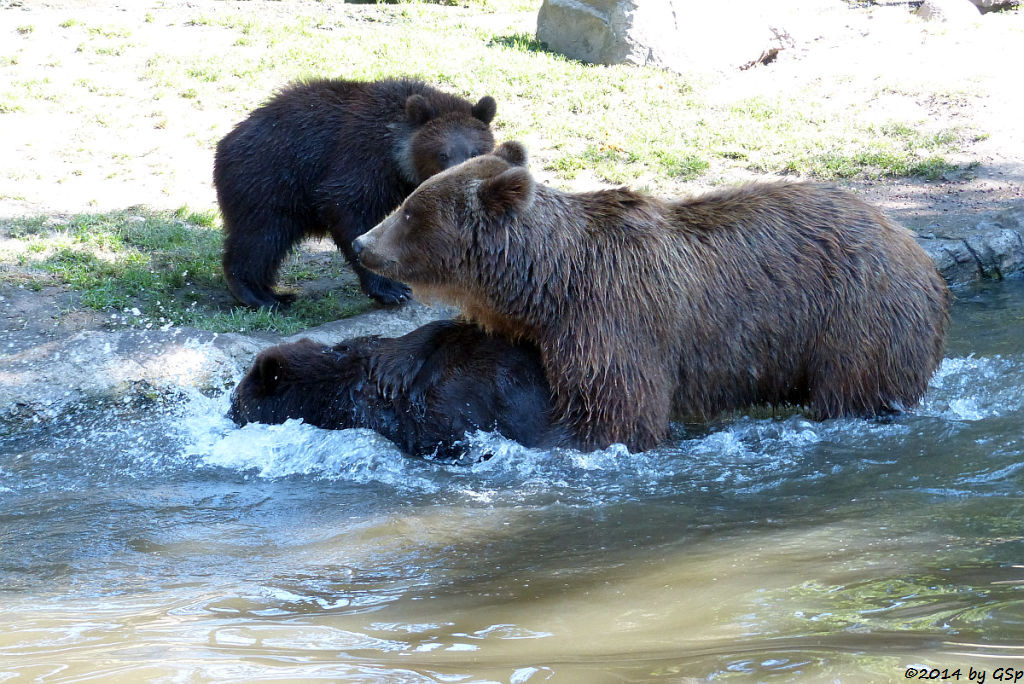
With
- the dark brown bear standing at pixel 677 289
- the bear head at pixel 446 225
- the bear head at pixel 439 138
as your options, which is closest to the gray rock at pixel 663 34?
the bear head at pixel 439 138

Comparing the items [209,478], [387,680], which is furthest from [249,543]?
[387,680]

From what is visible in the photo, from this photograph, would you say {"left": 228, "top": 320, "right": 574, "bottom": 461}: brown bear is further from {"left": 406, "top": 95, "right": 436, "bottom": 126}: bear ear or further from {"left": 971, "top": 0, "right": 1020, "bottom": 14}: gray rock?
{"left": 971, "top": 0, "right": 1020, "bottom": 14}: gray rock

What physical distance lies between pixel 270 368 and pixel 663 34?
10.5 meters

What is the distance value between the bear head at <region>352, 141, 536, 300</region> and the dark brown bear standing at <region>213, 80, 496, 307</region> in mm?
2364

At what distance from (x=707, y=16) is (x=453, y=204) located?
10565 millimetres

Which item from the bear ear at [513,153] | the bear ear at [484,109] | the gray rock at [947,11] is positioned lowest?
the bear ear at [513,153]

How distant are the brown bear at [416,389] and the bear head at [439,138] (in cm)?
224

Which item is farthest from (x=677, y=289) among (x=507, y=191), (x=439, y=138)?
(x=439, y=138)

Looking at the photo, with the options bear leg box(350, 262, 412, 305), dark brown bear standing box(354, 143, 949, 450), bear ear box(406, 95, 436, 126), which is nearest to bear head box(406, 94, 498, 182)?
bear ear box(406, 95, 436, 126)

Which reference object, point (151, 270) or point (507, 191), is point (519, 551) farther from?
point (151, 270)

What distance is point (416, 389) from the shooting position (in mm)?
6027

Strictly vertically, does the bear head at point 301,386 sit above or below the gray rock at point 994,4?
below

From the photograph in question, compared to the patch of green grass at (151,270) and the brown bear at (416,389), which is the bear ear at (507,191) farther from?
the patch of green grass at (151,270)

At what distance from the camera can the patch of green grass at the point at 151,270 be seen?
823cm
